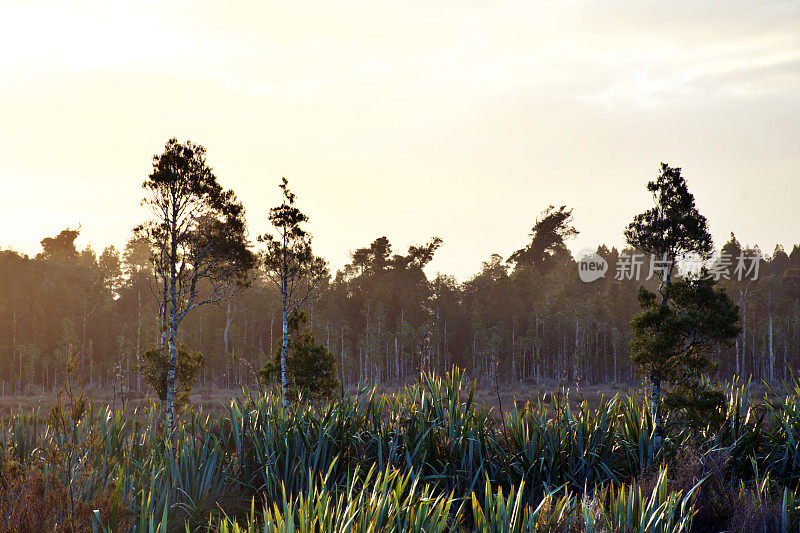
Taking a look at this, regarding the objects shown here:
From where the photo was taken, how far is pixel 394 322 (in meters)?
55.0

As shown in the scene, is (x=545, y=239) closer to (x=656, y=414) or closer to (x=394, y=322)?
(x=394, y=322)

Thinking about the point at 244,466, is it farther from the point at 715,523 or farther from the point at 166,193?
the point at 166,193

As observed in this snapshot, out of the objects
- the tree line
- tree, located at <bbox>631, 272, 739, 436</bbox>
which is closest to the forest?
tree, located at <bbox>631, 272, 739, 436</bbox>

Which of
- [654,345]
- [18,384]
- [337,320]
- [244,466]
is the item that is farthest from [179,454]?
[18,384]

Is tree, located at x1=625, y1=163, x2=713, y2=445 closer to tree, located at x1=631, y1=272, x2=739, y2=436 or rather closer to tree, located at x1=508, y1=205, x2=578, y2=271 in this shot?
tree, located at x1=631, y1=272, x2=739, y2=436

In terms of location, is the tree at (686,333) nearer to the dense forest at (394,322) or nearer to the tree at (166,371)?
the tree at (166,371)

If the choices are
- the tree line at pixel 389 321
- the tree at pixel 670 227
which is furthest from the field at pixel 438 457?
the tree line at pixel 389 321

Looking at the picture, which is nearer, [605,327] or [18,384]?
[18,384]

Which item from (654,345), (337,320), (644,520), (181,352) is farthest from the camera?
(337,320)

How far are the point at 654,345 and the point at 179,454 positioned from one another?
8828mm

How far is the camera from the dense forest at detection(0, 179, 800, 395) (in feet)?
156

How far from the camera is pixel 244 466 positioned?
8438 mm

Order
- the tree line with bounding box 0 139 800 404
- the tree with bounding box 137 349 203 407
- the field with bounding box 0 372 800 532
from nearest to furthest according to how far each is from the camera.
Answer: the field with bounding box 0 372 800 532 → the tree with bounding box 137 349 203 407 → the tree line with bounding box 0 139 800 404

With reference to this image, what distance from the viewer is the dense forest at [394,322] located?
4753 cm
